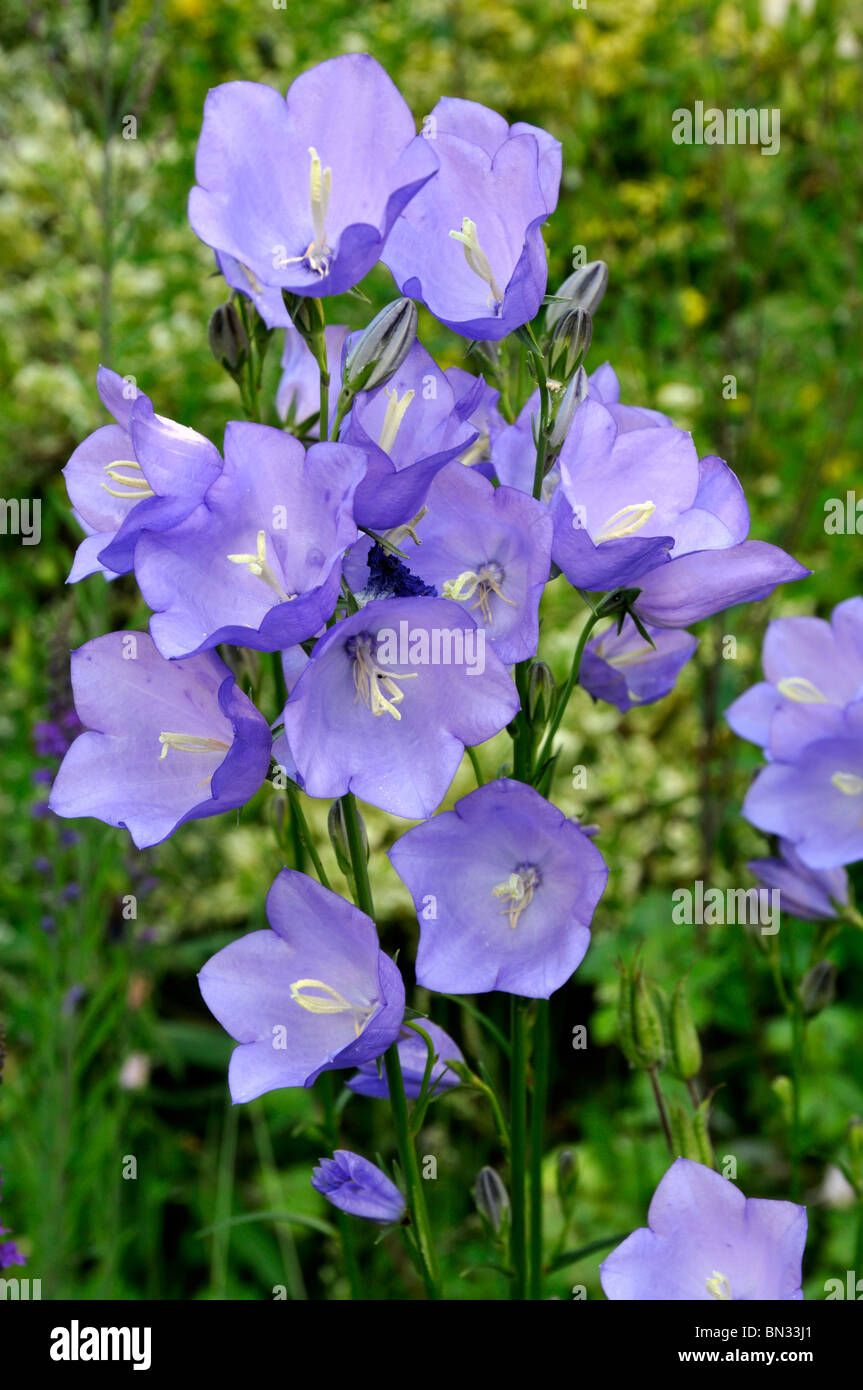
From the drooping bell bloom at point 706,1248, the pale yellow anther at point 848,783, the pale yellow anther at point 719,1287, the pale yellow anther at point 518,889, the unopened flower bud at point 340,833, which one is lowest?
the pale yellow anther at point 719,1287

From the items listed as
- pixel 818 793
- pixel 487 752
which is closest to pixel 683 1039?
pixel 818 793

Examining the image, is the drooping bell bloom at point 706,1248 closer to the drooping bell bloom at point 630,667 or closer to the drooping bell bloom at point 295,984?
the drooping bell bloom at point 295,984

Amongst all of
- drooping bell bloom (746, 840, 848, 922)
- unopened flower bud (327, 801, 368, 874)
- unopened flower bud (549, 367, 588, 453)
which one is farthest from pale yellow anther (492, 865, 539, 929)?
drooping bell bloom (746, 840, 848, 922)

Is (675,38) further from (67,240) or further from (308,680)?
(308,680)

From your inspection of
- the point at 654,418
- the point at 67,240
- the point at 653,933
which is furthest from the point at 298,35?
the point at 654,418

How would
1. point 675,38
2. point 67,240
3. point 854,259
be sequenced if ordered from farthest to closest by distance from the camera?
1. point 67,240
2. point 675,38
3. point 854,259

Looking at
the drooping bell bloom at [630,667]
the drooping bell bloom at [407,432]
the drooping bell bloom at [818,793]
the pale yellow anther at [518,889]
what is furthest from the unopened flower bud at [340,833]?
the drooping bell bloom at [818,793]
